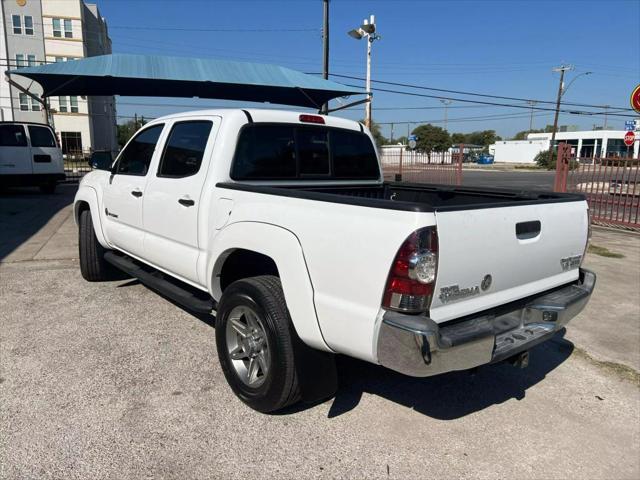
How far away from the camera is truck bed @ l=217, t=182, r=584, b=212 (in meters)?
2.54

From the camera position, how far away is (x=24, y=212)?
484 inches

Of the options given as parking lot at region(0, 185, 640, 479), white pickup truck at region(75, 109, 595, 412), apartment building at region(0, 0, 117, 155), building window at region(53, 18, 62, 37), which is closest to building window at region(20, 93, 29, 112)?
apartment building at region(0, 0, 117, 155)

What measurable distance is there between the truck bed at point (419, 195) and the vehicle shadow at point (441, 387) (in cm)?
128

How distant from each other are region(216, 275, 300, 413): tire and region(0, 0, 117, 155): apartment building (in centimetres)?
4883

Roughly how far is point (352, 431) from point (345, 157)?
2435 millimetres

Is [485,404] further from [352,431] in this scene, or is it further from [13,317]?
[13,317]

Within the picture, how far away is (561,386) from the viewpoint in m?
3.77

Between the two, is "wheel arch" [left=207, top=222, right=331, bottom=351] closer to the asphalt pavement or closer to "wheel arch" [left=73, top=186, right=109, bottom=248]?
"wheel arch" [left=73, top=186, right=109, bottom=248]

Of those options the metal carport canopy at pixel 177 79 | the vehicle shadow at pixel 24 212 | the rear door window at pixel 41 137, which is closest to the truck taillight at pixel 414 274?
the vehicle shadow at pixel 24 212

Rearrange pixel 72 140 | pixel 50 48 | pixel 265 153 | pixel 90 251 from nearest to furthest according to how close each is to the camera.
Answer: pixel 265 153, pixel 90 251, pixel 50 48, pixel 72 140

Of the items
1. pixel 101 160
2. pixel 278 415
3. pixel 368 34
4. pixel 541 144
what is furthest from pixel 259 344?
pixel 541 144

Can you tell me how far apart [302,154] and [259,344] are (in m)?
1.73

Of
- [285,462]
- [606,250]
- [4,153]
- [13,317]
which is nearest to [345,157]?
[285,462]

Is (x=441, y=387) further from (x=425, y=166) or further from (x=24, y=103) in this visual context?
(x=24, y=103)
